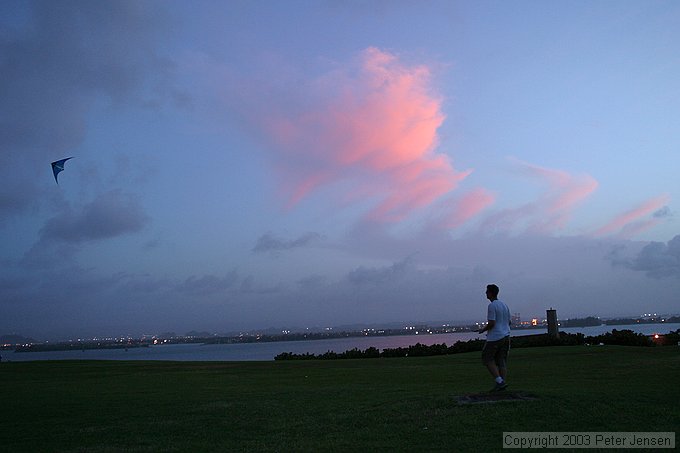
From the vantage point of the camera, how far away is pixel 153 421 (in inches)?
498

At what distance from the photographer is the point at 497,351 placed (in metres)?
12.0

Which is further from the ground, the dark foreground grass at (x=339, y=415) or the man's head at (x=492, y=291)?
the man's head at (x=492, y=291)

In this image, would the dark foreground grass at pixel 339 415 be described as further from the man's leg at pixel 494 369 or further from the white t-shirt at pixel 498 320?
the white t-shirt at pixel 498 320

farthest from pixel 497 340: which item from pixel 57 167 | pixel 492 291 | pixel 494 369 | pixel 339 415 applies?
pixel 57 167

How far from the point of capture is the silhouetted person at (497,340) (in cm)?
1184

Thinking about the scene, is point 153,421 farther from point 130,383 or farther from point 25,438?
point 130,383

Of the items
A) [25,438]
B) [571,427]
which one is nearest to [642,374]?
[571,427]

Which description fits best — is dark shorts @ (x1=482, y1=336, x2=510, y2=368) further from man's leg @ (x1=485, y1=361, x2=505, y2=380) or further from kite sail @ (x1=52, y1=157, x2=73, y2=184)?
kite sail @ (x1=52, y1=157, x2=73, y2=184)

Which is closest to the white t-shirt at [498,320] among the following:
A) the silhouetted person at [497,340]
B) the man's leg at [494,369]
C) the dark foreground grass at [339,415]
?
the silhouetted person at [497,340]

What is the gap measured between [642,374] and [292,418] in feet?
34.1

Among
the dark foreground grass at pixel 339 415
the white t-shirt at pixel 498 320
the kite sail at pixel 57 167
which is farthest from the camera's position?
the kite sail at pixel 57 167

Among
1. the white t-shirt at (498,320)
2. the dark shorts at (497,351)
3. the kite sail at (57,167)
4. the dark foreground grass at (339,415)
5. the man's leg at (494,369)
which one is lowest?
the dark foreground grass at (339,415)

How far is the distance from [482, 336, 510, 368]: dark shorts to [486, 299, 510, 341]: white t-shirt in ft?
0.36

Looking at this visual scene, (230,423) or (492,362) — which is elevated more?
(492,362)
